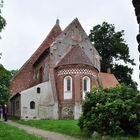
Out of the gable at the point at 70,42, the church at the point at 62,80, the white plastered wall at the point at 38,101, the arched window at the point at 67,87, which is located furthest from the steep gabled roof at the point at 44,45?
the arched window at the point at 67,87

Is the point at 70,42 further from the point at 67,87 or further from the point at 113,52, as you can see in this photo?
the point at 113,52

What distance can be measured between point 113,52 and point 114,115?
53.2 meters

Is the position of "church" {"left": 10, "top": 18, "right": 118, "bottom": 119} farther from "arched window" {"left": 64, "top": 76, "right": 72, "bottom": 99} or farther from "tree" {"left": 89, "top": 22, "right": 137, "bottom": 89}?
"tree" {"left": 89, "top": 22, "right": 137, "bottom": 89}

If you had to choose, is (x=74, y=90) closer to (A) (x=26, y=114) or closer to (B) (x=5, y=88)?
(A) (x=26, y=114)

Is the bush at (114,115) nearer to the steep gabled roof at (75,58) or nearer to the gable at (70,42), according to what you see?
the steep gabled roof at (75,58)

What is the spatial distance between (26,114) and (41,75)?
7.71 m

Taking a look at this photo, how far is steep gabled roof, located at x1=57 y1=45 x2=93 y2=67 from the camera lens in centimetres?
5206

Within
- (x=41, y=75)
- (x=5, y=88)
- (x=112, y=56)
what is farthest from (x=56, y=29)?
(x=5, y=88)

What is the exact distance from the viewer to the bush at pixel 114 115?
2220 centimetres

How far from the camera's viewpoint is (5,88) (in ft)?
140

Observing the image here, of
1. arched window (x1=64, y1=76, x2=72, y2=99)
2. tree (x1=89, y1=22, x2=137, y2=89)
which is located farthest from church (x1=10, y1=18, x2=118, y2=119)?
tree (x1=89, y1=22, x2=137, y2=89)

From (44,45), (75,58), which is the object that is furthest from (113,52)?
(75,58)

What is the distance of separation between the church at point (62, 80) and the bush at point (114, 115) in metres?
25.4

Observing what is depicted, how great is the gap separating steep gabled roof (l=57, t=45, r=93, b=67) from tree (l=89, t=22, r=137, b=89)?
2081 centimetres
